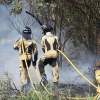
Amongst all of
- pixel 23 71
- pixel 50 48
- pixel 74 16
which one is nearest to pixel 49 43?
pixel 50 48

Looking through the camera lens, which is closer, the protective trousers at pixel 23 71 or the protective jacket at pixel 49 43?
the protective trousers at pixel 23 71

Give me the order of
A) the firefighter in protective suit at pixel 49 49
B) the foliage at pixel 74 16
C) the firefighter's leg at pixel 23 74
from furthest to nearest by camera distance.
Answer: the foliage at pixel 74 16, the firefighter in protective suit at pixel 49 49, the firefighter's leg at pixel 23 74

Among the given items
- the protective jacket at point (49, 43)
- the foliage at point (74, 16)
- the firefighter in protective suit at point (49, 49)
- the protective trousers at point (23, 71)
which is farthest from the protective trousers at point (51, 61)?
the foliage at point (74, 16)

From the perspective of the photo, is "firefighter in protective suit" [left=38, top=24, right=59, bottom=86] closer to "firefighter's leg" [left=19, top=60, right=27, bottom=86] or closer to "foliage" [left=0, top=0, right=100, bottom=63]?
"firefighter's leg" [left=19, top=60, right=27, bottom=86]

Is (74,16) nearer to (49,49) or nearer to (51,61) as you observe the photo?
(51,61)

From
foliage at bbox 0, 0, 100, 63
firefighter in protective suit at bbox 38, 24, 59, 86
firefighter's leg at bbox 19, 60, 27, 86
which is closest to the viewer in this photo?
firefighter's leg at bbox 19, 60, 27, 86

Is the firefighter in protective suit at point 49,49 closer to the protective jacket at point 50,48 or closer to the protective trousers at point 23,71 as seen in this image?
the protective jacket at point 50,48

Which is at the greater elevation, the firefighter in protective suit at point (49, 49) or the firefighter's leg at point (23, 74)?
the firefighter in protective suit at point (49, 49)

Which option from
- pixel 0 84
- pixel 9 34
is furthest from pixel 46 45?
pixel 9 34

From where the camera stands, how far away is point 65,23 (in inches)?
679

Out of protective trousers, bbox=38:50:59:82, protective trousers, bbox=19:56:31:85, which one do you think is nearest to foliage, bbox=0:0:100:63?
protective trousers, bbox=38:50:59:82

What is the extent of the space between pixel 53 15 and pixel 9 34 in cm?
1235

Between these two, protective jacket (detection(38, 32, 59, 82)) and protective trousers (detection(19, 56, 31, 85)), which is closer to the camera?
protective trousers (detection(19, 56, 31, 85))

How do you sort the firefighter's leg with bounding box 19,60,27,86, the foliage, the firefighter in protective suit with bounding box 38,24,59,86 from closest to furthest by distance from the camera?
1. the firefighter's leg with bounding box 19,60,27,86
2. the firefighter in protective suit with bounding box 38,24,59,86
3. the foliage
